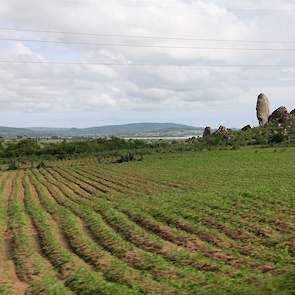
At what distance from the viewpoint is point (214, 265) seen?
546 inches

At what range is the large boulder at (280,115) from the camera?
11854 centimetres

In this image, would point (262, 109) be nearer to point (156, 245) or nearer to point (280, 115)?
point (280, 115)

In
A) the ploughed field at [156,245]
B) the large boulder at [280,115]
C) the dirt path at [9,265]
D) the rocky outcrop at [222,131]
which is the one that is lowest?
the dirt path at [9,265]

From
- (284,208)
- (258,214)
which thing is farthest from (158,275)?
(284,208)

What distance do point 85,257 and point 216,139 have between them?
93.8 m

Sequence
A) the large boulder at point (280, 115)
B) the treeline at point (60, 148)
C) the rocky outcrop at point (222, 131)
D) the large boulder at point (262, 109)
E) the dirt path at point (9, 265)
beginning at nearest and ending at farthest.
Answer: the dirt path at point (9, 265) → the treeline at point (60, 148) → the rocky outcrop at point (222, 131) → the large boulder at point (280, 115) → the large boulder at point (262, 109)

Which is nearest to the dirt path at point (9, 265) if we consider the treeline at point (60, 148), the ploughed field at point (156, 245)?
the ploughed field at point (156, 245)

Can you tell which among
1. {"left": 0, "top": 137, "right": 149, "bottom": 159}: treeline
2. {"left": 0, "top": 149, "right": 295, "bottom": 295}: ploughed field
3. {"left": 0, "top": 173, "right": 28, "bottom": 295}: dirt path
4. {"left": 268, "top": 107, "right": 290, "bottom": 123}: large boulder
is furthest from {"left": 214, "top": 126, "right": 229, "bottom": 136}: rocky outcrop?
{"left": 0, "top": 173, "right": 28, "bottom": 295}: dirt path

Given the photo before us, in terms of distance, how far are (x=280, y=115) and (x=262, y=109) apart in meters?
5.72

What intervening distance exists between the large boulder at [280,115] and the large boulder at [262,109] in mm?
1368

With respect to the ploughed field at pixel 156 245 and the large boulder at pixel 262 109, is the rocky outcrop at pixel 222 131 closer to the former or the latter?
the large boulder at pixel 262 109

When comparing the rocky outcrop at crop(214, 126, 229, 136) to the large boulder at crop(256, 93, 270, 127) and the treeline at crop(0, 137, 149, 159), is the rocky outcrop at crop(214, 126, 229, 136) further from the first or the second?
the treeline at crop(0, 137, 149, 159)

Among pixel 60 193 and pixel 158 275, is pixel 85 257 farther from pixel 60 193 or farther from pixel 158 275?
pixel 60 193

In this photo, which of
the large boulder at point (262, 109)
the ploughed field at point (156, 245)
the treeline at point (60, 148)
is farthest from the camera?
the large boulder at point (262, 109)
